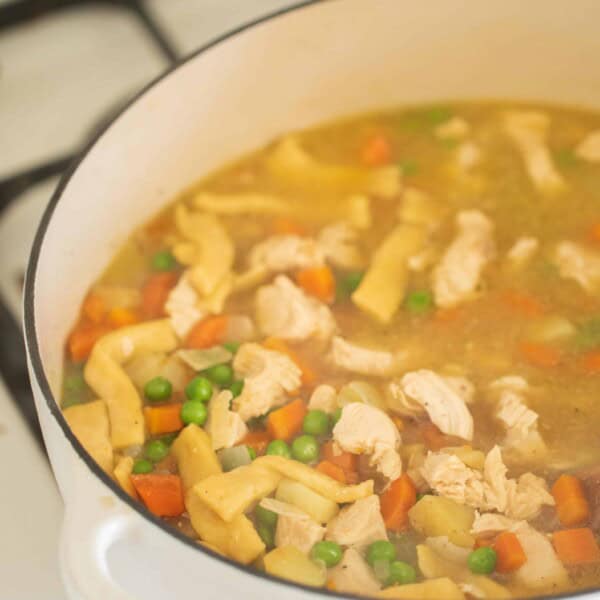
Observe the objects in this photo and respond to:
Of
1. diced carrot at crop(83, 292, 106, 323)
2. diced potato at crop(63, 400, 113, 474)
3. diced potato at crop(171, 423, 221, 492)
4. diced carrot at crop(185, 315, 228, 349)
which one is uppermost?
diced potato at crop(63, 400, 113, 474)

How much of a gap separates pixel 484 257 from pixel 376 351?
306 millimetres

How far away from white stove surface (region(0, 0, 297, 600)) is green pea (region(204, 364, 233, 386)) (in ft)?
1.06

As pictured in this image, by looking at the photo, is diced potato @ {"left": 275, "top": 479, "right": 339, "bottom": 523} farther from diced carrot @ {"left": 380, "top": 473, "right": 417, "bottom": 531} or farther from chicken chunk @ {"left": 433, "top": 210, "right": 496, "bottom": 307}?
chicken chunk @ {"left": 433, "top": 210, "right": 496, "bottom": 307}

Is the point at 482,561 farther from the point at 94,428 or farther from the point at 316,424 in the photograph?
the point at 94,428

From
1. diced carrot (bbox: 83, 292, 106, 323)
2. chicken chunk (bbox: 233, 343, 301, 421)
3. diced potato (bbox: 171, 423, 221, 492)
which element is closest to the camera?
diced potato (bbox: 171, 423, 221, 492)

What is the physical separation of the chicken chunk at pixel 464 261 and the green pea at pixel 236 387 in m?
0.39

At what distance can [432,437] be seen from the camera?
71.7 inches

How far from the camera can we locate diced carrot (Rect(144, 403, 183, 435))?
1.86m

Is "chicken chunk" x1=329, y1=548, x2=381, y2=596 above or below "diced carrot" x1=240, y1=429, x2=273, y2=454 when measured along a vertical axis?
below

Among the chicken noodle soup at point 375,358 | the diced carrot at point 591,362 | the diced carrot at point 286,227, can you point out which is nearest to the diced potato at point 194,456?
the chicken noodle soup at point 375,358

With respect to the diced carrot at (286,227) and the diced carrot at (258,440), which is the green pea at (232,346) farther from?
the diced carrot at (286,227)

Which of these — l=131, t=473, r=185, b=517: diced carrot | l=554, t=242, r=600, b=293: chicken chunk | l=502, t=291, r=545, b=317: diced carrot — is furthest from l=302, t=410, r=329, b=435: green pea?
l=554, t=242, r=600, b=293: chicken chunk

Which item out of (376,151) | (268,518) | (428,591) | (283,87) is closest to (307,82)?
(283,87)

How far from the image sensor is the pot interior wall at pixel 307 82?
2.10m
